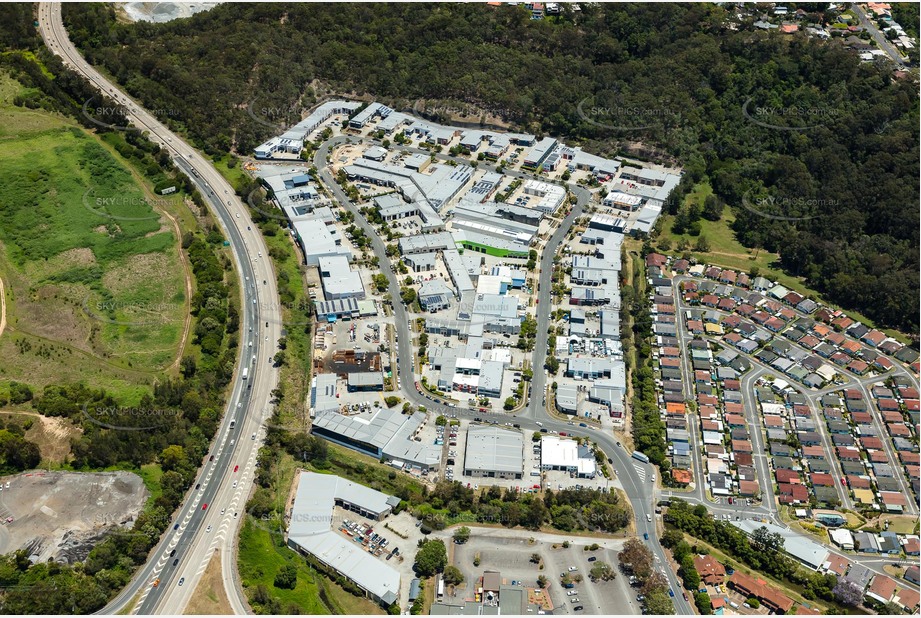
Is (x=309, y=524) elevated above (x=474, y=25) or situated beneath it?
situated beneath

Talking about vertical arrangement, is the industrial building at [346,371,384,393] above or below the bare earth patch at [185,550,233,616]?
above

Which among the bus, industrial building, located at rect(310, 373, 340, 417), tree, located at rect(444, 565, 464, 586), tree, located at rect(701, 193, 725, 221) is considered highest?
tree, located at rect(701, 193, 725, 221)

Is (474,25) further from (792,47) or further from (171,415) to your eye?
(171,415)

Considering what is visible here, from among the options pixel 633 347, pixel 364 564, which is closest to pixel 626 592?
pixel 364 564

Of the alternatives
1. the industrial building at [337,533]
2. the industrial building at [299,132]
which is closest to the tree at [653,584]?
the industrial building at [337,533]

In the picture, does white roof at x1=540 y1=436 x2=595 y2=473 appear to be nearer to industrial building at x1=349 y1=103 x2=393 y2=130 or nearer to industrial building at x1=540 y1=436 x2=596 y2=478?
industrial building at x1=540 y1=436 x2=596 y2=478

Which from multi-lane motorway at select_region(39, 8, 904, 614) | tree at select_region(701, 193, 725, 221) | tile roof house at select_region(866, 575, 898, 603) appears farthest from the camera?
tree at select_region(701, 193, 725, 221)

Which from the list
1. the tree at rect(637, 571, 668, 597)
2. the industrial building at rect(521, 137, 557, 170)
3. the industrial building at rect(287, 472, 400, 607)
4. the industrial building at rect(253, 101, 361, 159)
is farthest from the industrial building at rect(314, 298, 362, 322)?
the tree at rect(637, 571, 668, 597)
